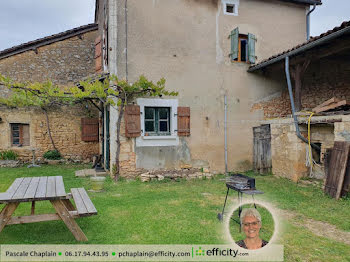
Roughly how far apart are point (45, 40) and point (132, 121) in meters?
6.27

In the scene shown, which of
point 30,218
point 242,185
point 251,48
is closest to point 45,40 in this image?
point 251,48

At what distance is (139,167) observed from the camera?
7934 millimetres

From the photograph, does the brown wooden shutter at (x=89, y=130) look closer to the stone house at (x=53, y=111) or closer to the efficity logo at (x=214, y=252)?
the stone house at (x=53, y=111)

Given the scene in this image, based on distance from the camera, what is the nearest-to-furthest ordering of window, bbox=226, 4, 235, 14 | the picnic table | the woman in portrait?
the woman in portrait → the picnic table → window, bbox=226, 4, 235, 14

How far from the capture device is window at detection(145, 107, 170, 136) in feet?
26.7

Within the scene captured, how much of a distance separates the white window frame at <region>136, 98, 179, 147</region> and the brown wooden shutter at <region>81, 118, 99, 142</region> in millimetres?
3956

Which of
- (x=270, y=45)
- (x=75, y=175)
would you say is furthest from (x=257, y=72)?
(x=75, y=175)

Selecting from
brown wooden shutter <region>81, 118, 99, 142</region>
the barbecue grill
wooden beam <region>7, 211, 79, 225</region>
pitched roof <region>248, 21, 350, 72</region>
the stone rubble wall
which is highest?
pitched roof <region>248, 21, 350, 72</region>

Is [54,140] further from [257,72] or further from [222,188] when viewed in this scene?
[257,72]

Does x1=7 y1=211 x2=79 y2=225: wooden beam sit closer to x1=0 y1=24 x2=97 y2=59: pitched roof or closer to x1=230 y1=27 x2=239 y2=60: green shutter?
x1=230 y1=27 x2=239 y2=60: green shutter

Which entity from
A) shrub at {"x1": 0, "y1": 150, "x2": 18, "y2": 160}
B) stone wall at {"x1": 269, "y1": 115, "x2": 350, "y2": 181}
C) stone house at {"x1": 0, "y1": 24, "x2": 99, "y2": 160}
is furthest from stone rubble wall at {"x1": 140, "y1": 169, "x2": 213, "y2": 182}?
shrub at {"x1": 0, "y1": 150, "x2": 18, "y2": 160}

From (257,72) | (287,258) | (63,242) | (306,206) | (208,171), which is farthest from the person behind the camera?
(257,72)

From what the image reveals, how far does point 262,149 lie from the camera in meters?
8.65

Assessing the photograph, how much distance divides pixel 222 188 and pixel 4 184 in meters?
5.65
